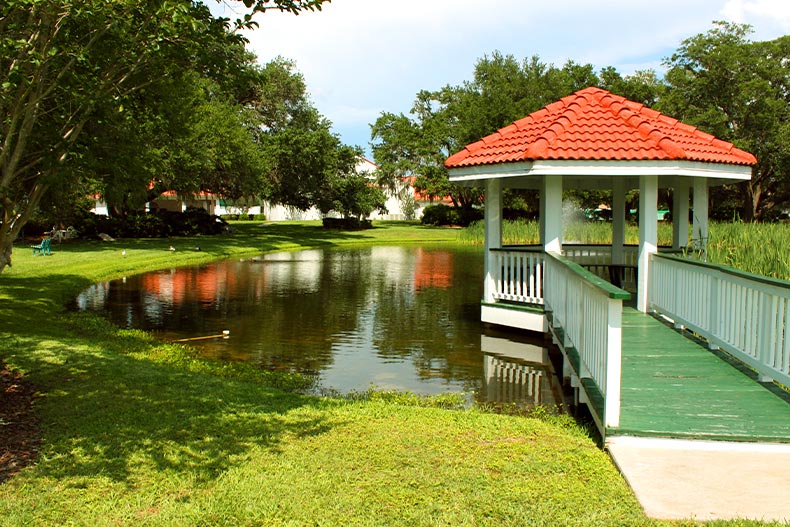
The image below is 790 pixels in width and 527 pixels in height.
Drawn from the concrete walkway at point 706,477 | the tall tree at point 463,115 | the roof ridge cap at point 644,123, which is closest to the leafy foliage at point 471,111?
the tall tree at point 463,115

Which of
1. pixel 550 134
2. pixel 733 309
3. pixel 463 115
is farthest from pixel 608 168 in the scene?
pixel 463 115

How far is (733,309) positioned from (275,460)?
5800 millimetres

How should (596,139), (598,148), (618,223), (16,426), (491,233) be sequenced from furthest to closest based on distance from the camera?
1. (618,223)
2. (491,233)
3. (596,139)
4. (598,148)
5. (16,426)

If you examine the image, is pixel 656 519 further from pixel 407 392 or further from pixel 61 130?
pixel 61 130

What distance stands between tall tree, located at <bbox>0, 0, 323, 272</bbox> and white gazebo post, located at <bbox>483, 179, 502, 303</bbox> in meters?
7.15

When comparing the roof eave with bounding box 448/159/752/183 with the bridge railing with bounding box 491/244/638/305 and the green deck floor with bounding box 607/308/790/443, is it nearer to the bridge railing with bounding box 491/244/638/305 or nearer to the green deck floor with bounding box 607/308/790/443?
the bridge railing with bounding box 491/244/638/305

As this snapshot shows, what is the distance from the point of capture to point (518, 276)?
13.7 meters

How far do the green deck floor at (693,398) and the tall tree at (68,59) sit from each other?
17.9ft

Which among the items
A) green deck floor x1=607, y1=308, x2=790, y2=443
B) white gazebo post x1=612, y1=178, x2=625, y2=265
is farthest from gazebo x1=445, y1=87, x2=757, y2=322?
green deck floor x1=607, y1=308, x2=790, y2=443

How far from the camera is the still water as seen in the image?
10180 millimetres

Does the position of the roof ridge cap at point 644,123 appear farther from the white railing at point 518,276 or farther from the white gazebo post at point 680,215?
the white railing at point 518,276

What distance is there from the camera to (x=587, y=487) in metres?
5.11

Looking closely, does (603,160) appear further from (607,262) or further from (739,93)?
(739,93)

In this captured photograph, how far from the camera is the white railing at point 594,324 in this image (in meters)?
6.02
